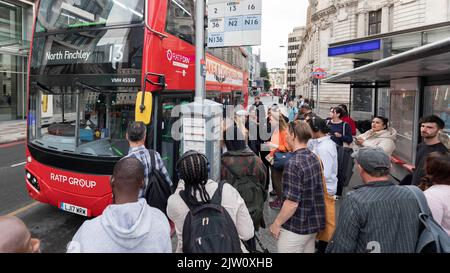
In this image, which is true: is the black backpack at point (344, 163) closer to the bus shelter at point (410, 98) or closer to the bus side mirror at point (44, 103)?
the bus shelter at point (410, 98)

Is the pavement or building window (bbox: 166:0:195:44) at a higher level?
building window (bbox: 166:0:195:44)

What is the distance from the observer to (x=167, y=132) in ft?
16.1

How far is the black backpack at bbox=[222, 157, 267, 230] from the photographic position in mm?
3090

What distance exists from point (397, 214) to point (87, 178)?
12.3 ft

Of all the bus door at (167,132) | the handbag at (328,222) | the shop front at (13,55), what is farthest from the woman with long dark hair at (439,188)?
the shop front at (13,55)

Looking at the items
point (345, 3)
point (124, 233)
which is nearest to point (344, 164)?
point (124, 233)

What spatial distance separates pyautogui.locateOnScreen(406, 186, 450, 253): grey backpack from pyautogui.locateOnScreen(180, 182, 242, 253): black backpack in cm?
119

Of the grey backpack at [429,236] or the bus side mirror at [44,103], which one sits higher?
the bus side mirror at [44,103]

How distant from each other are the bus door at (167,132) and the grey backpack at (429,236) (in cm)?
334

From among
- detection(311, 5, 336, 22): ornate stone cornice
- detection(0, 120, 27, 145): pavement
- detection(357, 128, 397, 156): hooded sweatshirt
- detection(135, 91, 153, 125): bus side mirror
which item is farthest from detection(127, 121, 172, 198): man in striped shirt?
detection(311, 5, 336, 22): ornate stone cornice

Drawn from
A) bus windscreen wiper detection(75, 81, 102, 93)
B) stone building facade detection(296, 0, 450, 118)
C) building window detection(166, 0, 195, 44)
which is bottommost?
bus windscreen wiper detection(75, 81, 102, 93)

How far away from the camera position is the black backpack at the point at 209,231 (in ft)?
6.56

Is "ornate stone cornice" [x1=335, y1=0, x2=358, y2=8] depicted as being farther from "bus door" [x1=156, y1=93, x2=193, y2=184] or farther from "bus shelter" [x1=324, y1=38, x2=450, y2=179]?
"bus door" [x1=156, y1=93, x2=193, y2=184]

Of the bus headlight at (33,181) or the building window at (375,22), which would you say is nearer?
the bus headlight at (33,181)
